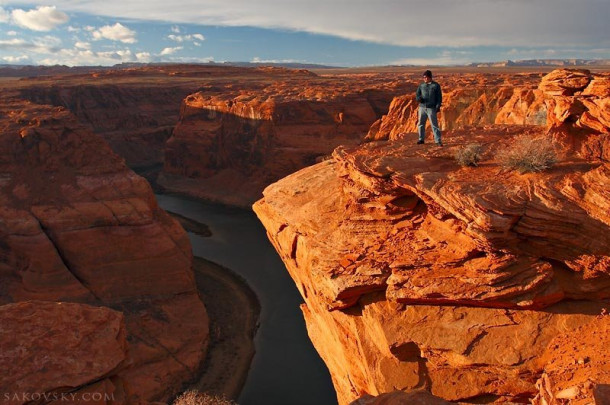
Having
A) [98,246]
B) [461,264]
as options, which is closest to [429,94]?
[461,264]

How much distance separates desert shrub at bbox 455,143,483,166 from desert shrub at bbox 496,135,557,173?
78 centimetres

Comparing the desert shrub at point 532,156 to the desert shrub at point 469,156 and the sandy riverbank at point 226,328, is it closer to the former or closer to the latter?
the desert shrub at point 469,156

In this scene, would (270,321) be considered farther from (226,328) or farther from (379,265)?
(379,265)

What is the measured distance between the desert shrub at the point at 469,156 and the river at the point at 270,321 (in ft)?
40.1

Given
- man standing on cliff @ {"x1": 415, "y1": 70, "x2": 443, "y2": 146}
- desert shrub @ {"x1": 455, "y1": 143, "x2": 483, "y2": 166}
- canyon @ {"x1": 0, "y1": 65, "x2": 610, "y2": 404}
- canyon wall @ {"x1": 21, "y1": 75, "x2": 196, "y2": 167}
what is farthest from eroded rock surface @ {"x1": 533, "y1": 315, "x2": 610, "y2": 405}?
canyon wall @ {"x1": 21, "y1": 75, "x2": 196, "y2": 167}

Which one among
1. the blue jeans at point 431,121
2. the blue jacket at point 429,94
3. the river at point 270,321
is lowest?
the river at point 270,321

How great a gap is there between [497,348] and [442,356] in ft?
4.20

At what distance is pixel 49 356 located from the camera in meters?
7.27

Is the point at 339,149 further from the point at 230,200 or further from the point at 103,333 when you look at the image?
the point at 230,200

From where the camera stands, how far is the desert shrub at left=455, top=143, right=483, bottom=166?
1185cm

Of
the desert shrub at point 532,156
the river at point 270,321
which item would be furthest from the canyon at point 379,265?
the river at point 270,321

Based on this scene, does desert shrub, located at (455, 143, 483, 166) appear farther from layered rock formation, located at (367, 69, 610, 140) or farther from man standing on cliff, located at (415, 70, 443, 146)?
layered rock formation, located at (367, 69, 610, 140)

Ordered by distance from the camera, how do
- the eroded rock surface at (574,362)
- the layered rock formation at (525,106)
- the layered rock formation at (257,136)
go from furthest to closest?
1. the layered rock formation at (257,136)
2. the layered rock formation at (525,106)
3. the eroded rock surface at (574,362)

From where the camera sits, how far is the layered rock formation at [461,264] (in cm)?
950
